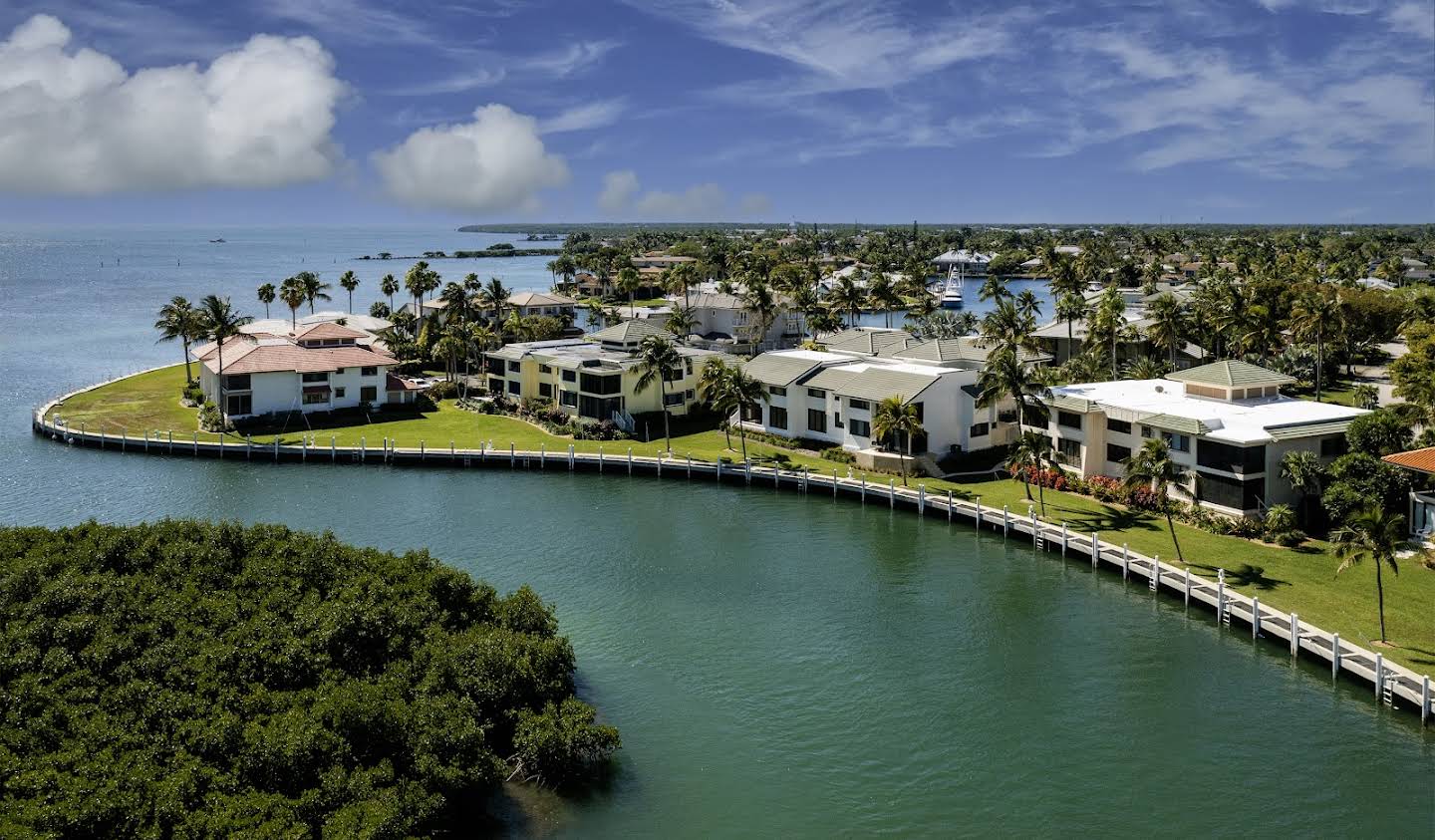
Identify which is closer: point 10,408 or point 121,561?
point 121,561

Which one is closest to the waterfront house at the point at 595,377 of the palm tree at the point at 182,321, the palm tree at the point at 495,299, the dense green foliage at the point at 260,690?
the palm tree at the point at 495,299

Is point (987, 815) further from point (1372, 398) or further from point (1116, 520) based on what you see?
point (1372, 398)

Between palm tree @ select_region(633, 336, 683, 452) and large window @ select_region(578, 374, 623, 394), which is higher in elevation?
palm tree @ select_region(633, 336, 683, 452)

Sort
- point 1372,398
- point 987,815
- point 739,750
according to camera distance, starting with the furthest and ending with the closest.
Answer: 1. point 1372,398
2. point 739,750
3. point 987,815

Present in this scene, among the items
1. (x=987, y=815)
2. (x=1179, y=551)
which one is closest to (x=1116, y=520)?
(x=1179, y=551)

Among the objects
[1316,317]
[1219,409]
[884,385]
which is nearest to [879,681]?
[1219,409]

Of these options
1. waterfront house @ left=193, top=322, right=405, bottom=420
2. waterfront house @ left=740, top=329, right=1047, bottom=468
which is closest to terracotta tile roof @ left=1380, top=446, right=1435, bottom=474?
waterfront house @ left=740, top=329, right=1047, bottom=468


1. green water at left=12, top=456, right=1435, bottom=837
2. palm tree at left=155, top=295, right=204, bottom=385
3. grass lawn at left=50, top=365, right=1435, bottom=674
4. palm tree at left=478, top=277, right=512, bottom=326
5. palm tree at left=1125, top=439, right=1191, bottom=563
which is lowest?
green water at left=12, top=456, right=1435, bottom=837

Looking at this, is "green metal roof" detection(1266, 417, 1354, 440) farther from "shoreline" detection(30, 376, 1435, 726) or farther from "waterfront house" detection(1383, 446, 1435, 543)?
"shoreline" detection(30, 376, 1435, 726)
